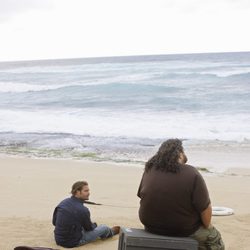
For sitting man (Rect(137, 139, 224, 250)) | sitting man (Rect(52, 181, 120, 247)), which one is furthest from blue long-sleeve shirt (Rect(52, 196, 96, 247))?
sitting man (Rect(137, 139, 224, 250))

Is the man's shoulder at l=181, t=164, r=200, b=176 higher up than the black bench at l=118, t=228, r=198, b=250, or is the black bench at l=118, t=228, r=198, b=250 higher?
the man's shoulder at l=181, t=164, r=200, b=176

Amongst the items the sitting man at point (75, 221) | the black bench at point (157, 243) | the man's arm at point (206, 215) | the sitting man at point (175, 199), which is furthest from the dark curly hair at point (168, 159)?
the sitting man at point (75, 221)

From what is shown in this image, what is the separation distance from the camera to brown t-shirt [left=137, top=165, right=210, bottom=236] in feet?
14.2

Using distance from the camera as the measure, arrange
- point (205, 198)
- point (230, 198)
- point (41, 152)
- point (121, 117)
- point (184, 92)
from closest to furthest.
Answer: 1. point (205, 198)
2. point (230, 198)
3. point (41, 152)
4. point (121, 117)
5. point (184, 92)

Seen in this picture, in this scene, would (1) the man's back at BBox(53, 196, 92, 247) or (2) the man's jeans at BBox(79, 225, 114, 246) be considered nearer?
(1) the man's back at BBox(53, 196, 92, 247)

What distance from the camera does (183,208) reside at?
4.36 m

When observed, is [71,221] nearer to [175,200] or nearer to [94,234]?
[94,234]

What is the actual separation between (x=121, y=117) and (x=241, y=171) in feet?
43.3

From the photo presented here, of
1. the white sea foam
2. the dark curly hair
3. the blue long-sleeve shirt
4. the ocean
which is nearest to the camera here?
the dark curly hair

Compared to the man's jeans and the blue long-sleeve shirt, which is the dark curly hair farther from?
the man's jeans

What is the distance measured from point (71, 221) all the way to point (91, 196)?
3089 mm

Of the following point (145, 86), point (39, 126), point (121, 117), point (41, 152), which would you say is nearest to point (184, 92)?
point (145, 86)

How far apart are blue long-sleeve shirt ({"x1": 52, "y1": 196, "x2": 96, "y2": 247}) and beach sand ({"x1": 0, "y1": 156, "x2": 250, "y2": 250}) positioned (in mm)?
145

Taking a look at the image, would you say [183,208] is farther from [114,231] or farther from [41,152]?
[41,152]
